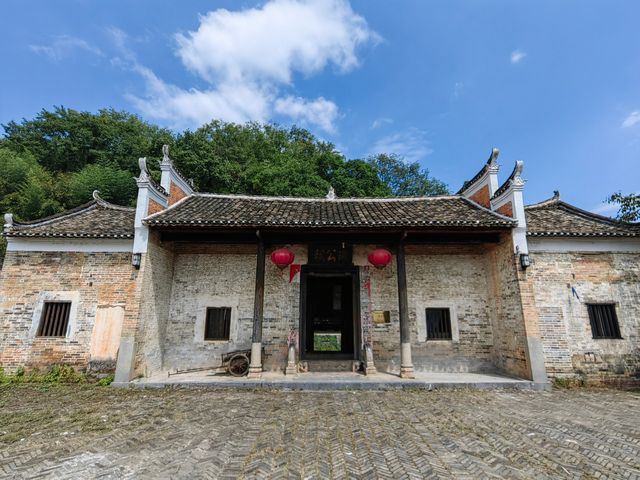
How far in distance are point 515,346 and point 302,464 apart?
6.35 meters

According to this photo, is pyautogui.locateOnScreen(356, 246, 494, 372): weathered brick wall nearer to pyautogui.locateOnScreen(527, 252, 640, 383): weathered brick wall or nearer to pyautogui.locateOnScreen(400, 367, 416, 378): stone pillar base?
pyautogui.locateOnScreen(400, 367, 416, 378): stone pillar base

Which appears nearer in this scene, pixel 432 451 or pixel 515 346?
pixel 432 451

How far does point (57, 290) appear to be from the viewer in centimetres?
767

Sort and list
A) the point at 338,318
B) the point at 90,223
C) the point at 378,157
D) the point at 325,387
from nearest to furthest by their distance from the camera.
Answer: the point at 325,387
the point at 90,223
the point at 338,318
the point at 378,157

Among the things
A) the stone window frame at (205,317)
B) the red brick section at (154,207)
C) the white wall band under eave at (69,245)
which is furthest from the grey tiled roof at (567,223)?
the white wall band under eave at (69,245)

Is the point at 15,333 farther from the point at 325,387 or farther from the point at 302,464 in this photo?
the point at 302,464

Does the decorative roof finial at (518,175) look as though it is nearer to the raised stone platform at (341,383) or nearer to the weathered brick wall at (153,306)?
the raised stone platform at (341,383)

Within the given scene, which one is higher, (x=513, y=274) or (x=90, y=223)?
(x=90, y=223)

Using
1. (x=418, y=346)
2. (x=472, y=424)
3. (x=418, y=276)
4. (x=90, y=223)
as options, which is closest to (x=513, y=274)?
(x=418, y=276)

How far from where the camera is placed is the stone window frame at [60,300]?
7441 millimetres

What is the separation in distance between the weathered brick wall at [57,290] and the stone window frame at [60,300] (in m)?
0.02

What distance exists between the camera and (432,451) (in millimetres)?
3781

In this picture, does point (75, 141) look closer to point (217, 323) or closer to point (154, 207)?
point (154, 207)

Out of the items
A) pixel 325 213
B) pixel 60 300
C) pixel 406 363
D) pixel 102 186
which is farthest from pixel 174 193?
pixel 102 186
